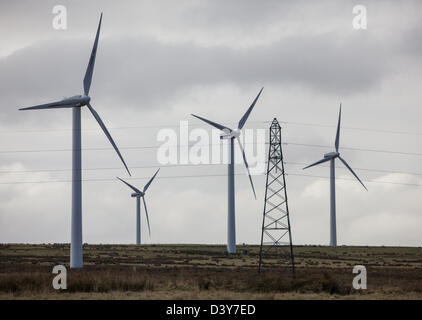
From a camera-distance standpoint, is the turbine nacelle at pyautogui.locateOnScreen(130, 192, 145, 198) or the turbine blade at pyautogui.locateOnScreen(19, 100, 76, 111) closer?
the turbine blade at pyautogui.locateOnScreen(19, 100, 76, 111)

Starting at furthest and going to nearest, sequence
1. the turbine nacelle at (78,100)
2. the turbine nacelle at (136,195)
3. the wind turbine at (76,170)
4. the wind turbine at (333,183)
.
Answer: the turbine nacelle at (136,195) → the wind turbine at (333,183) → the turbine nacelle at (78,100) → the wind turbine at (76,170)

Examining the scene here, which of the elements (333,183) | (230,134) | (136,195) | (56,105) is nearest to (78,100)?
(56,105)

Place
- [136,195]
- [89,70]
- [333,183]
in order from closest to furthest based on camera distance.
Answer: [89,70], [333,183], [136,195]

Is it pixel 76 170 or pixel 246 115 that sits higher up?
pixel 246 115

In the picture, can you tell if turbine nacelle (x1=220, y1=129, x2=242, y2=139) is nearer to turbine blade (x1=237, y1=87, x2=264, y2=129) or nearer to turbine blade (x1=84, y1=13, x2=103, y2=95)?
turbine blade (x1=237, y1=87, x2=264, y2=129)

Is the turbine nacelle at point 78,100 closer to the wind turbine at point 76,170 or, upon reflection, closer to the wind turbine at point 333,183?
the wind turbine at point 76,170

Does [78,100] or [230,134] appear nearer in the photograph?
[78,100]

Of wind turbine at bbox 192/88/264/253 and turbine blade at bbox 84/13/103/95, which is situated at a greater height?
turbine blade at bbox 84/13/103/95

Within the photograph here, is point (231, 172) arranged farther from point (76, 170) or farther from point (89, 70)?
point (76, 170)

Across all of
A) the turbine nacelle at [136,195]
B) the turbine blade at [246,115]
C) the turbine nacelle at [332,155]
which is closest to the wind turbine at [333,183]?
the turbine nacelle at [332,155]

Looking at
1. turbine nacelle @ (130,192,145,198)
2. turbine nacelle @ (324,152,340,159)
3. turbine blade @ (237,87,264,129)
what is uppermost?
turbine blade @ (237,87,264,129)

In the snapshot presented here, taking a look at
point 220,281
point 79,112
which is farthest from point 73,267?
point 220,281

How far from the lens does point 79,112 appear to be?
79312 millimetres

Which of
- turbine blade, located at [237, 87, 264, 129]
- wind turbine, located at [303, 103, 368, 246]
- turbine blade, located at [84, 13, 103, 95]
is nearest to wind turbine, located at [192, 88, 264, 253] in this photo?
turbine blade, located at [237, 87, 264, 129]
